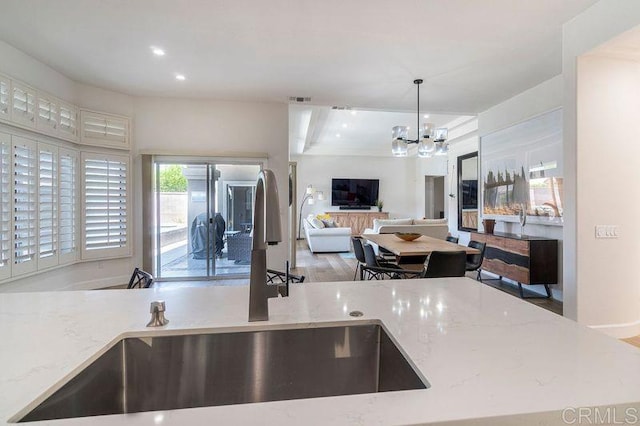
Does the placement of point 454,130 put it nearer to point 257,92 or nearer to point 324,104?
point 324,104

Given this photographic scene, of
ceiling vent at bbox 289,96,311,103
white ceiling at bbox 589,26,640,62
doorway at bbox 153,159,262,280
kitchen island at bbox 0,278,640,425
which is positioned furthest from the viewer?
doorway at bbox 153,159,262,280

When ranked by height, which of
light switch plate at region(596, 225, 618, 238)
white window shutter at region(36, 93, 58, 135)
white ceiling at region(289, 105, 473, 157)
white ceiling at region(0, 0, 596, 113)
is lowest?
light switch plate at region(596, 225, 618, 238)

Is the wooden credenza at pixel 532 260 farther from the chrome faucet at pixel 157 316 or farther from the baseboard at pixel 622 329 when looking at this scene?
the chrome faucet at pixel 157 316

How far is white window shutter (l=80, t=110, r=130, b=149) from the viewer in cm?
427

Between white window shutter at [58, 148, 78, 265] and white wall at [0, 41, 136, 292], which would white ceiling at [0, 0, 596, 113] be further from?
white window shutter at [58, 148, 78, 265]

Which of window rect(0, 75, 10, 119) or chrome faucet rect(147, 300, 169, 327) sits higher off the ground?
window rect(0, 75, 10, 119)

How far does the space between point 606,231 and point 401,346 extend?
309cm

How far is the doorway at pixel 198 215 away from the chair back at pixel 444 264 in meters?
3.01

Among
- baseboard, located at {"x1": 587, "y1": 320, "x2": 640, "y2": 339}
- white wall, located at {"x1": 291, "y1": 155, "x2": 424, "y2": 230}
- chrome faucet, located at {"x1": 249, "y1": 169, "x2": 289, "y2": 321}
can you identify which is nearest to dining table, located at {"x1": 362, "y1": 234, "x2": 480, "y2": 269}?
baseboard, located at {"x1": 587, "y1": 320, "x2": 640, "y2": 339}

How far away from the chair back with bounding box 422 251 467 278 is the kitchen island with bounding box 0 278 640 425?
1.55 metres

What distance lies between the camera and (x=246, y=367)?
37.0 inches

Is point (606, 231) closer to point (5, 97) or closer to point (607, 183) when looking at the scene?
point (607, 183)

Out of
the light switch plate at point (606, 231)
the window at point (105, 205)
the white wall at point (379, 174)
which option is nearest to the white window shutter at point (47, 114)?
the window at point (105, 205)

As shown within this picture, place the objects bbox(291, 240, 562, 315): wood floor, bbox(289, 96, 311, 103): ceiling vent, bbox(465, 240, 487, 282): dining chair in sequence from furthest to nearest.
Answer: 1. bbox(289, 96, 311, 103): ceiling vent
2. bbox(291, 240, 562, 315): wood floor
3. bbox(465, 240, 487, 282): dining chair
